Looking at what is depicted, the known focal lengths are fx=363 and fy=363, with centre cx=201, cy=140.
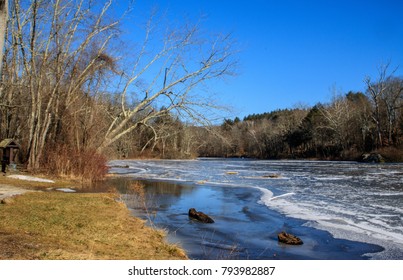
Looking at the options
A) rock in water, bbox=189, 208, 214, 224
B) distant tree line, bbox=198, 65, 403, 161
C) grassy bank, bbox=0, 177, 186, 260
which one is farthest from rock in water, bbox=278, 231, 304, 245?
distant tree line, bbox=198, 65, 403, 161

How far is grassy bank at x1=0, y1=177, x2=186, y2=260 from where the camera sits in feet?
17.0

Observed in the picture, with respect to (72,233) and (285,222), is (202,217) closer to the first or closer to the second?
(285,222)

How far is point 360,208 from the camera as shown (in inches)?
451

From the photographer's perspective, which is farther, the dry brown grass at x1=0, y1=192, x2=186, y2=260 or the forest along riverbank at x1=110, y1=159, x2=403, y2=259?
the forest along riverbank at x1=110, y1=159, x2=403, y2=259

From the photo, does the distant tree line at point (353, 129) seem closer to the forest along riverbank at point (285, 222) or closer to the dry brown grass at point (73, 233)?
the forest along riverbank at point (285, 222)

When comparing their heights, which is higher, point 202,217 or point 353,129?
point 353,129

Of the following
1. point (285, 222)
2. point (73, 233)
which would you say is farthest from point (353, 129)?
point (73, 233)

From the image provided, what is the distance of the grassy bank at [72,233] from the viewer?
519 cm

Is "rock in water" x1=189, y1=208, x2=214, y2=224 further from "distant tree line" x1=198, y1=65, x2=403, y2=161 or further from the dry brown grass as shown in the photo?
"distant tree line" x1=198, y1=65, x2=403, y2=161

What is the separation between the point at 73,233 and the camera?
267 inches

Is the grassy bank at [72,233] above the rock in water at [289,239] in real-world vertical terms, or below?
above

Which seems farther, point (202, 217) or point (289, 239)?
point (202, 217)

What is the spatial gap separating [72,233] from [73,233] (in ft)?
0.06

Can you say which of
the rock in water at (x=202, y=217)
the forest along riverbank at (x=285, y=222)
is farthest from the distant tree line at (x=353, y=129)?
the rock in water at (x=202, y=217)
